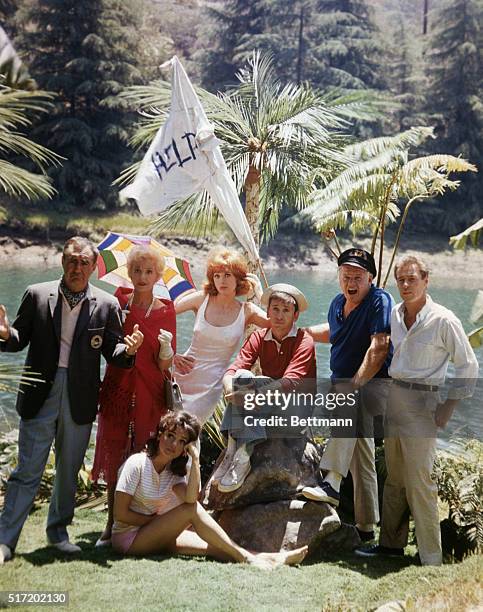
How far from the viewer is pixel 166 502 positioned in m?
4.26

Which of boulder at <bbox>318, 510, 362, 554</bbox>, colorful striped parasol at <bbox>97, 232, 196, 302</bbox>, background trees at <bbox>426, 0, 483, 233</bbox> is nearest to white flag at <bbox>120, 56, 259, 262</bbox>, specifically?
colorful striped parasol at <bbox>97, 232, 196, 302</bbox>

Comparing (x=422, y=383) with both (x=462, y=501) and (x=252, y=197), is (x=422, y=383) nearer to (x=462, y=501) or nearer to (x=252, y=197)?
(x=462, y=501)

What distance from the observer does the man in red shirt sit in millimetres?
4477

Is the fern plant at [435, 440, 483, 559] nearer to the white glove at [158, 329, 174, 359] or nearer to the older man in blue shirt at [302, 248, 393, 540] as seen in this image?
the older man in blue shirt at [302, 248, 393, 540]

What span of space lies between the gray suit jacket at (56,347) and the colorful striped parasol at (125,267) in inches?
47.6

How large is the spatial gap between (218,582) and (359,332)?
152 cm

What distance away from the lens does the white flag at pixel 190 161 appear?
5.78 metres

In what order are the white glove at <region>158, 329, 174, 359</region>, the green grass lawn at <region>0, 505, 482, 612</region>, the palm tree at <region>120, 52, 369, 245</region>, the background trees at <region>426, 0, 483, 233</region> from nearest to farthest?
1. the green grass lawn at <region>0, 505, 482, 612</region>
2. the white glove at <region>158, 329, 174, 359</region>
3. the palm tree at <region>120, 52, 369, 245</region>
4. the background trees at <region>426, 0, 483, 233</region>

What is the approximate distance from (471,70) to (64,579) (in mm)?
41538

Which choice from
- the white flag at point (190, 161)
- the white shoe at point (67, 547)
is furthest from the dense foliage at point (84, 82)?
the white shoe at point (67, 547)

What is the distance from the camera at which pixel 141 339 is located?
4148 mm

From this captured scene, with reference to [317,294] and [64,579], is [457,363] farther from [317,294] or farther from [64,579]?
[317,294]

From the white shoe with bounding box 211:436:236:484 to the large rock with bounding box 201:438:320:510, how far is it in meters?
0.07

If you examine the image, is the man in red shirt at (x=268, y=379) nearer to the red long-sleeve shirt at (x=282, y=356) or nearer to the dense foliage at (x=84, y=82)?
the red long-sleeve shirt at (x=282, y=356)
